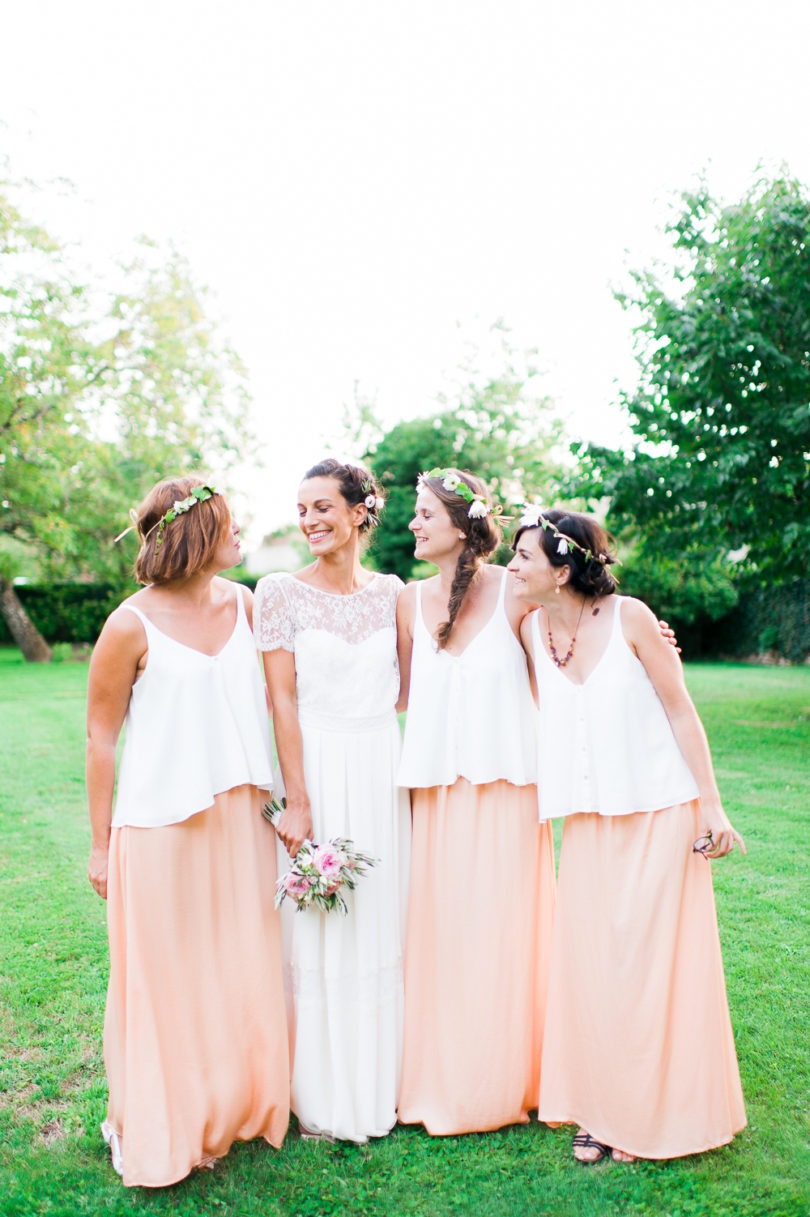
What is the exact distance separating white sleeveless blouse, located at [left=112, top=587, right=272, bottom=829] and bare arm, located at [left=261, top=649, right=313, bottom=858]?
17 centimetres

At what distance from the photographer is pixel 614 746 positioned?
324 cm

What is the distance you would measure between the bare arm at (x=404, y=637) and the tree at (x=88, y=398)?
21.7m

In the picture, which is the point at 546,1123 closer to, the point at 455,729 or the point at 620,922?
the point at 620,922

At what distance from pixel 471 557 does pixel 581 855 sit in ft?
3.73

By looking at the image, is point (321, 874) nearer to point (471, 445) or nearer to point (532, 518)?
point (532, 518)

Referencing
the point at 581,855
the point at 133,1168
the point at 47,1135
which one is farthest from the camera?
the point at 47,1135

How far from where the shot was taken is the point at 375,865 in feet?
11.4

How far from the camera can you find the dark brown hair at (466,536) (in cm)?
347

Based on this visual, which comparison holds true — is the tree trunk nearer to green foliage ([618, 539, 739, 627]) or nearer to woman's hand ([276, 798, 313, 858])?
green foliage ([618, 539, 739, 627])

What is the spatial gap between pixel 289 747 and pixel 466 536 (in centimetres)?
101

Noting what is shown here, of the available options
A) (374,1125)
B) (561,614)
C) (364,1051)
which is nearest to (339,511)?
(561,614)

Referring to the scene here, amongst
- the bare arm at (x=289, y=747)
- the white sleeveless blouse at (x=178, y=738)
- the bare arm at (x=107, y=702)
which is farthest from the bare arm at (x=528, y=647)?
the bare arm at (x=107, y=702)

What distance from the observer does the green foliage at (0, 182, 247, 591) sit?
23312 millimetres

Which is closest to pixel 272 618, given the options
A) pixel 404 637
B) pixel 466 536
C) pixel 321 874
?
pixel 404 637
